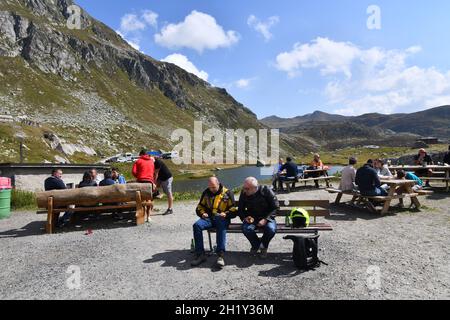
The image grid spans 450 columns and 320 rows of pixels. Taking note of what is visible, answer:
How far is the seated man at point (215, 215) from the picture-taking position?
27.8ft

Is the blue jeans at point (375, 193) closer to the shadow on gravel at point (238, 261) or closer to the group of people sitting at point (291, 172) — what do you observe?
the shadow on gravel at point (238, 261)

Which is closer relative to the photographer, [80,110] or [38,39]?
[80,110]

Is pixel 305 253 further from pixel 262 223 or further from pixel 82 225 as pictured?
pixel 82 225

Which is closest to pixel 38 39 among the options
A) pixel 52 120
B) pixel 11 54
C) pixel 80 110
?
pixel 11 54

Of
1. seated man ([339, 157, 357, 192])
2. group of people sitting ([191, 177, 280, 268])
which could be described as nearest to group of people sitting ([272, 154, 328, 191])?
seated man ([339, 157, 357, 192])

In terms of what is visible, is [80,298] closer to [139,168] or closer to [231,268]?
[231,268]

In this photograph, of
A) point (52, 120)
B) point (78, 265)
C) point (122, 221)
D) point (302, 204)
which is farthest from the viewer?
point (52, 120)

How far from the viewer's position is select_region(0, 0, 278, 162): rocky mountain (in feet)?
258

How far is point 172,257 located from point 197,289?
2267 mm

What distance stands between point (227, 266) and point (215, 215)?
1308 millimetres

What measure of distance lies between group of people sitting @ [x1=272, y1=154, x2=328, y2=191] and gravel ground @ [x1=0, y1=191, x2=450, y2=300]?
8.36 metres

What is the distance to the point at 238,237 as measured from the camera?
10867mm

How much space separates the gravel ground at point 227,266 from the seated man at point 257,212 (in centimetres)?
49

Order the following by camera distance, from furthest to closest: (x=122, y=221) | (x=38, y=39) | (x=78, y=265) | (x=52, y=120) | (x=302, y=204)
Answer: (x=38, y=39), (x=52, y=120), (x=122, y=221), (x=302, y=204), (x=78, y=265)
